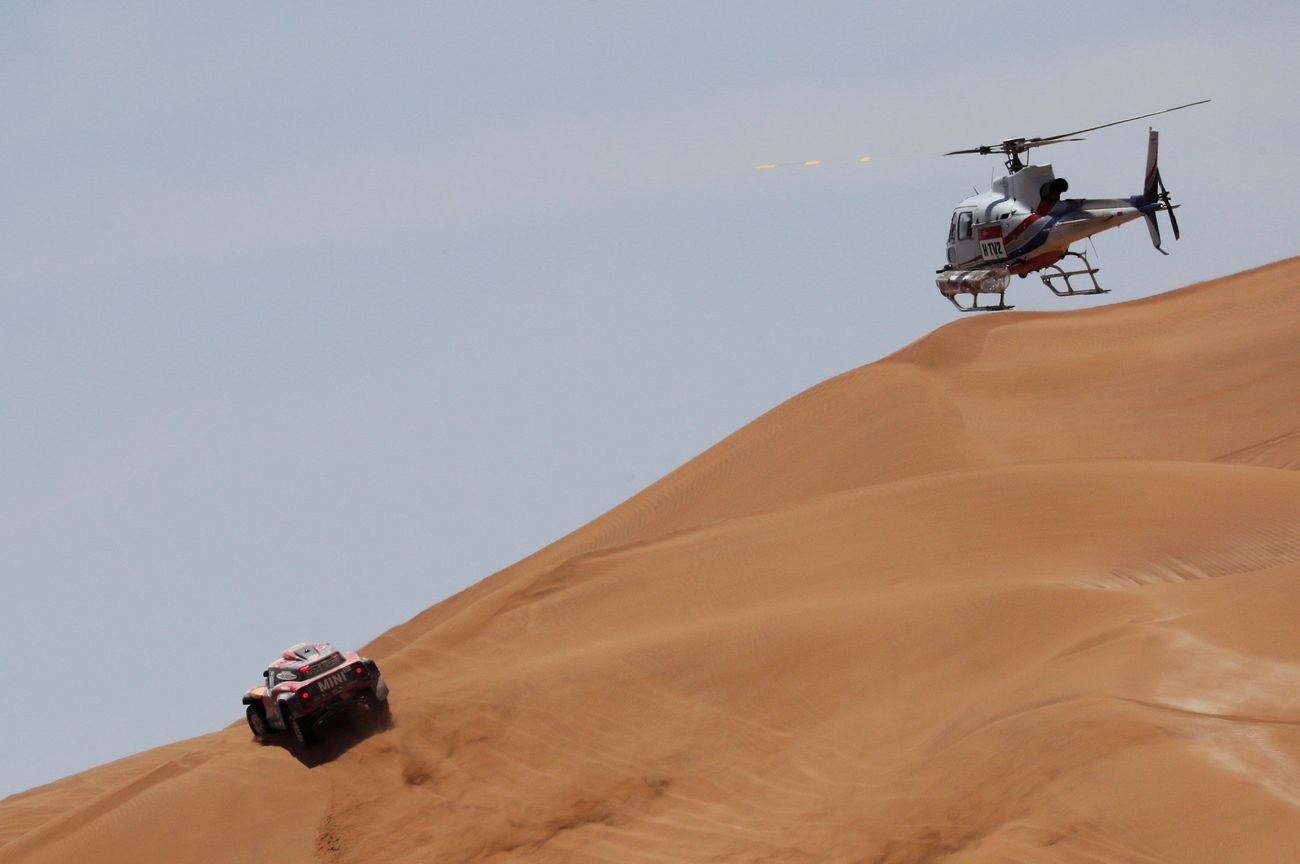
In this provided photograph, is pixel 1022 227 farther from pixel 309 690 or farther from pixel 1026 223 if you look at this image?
pixel 309 690

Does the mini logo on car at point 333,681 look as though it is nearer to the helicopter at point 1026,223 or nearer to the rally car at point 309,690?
the rally car at point 309,690

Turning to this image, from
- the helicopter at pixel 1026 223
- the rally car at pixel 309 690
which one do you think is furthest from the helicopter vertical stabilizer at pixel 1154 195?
the rally car at pixel 309 690

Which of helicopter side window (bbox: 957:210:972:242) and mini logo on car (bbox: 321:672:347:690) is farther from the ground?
helicopter side window (bbox: 957:210:972:242)

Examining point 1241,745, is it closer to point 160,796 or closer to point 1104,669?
point 1104,669

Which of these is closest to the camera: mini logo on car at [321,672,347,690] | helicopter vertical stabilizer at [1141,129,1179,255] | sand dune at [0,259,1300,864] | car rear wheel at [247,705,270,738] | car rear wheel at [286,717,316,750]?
sand dune at [0,259,1300,864]

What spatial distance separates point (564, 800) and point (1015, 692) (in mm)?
5137

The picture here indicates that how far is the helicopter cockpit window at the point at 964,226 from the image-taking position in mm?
36406

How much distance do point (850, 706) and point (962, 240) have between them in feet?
72.8

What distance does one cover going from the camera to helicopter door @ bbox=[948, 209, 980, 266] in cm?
3625

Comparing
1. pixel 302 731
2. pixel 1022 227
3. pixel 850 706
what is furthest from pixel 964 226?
pixel 302 731

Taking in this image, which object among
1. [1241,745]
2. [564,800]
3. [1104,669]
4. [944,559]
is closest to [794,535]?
[944,559]

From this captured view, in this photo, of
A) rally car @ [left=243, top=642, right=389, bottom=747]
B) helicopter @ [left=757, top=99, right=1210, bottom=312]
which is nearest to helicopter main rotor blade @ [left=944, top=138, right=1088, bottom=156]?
helicopter @ [left=757, top=99, right=1210, bottom=312]

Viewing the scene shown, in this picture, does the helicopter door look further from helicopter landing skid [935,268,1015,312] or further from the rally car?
the rally car

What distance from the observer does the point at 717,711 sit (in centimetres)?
1733
